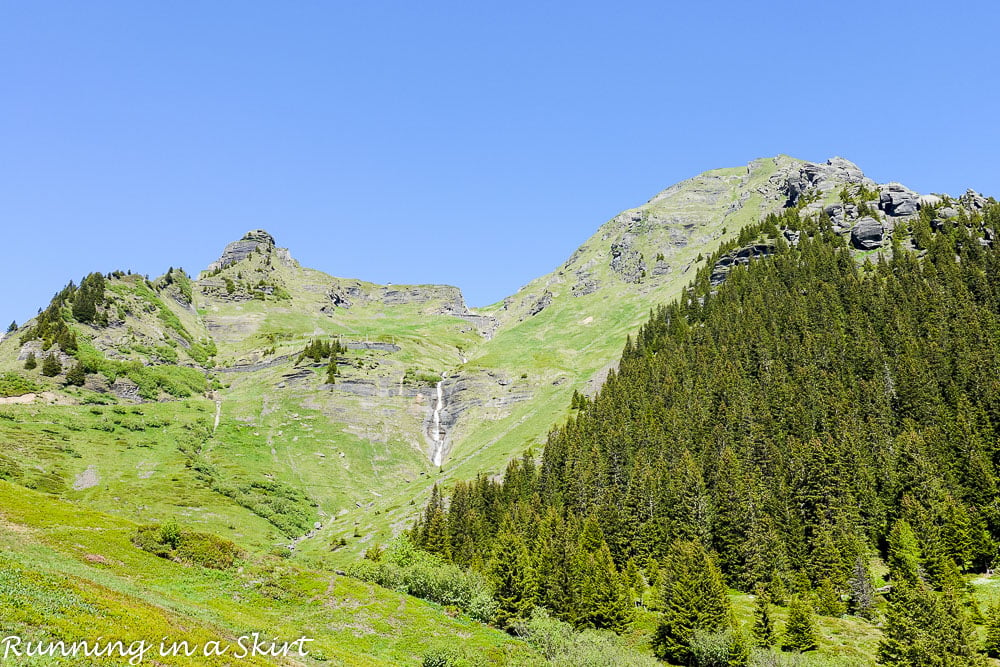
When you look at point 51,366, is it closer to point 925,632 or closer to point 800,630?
point 800,630

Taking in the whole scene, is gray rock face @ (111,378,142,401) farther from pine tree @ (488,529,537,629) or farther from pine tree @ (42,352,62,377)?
pine tree @ (488,529,537,629)

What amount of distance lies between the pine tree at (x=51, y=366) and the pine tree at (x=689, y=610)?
632 ft

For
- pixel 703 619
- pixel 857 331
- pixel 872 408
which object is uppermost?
pixel 857 331

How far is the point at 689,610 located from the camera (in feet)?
218

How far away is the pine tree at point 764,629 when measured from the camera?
6297 centimetres

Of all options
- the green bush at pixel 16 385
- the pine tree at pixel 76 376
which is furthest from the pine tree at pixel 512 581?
the pine tree at pixel 76 376

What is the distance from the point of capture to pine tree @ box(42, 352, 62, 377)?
170875 millimetres

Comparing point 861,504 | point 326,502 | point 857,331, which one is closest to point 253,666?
point 861,504

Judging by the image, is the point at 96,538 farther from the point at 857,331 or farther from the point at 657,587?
the point at 857,331

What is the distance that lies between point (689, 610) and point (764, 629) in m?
8.35

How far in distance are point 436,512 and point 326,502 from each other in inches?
2132

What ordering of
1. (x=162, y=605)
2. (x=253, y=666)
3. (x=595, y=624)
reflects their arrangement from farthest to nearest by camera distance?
(x=595, y=624)
(x=162, y=605)
(x=253, y=666)

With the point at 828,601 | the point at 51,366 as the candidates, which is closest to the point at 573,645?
the point at 828,601

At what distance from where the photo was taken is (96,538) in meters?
55.5
